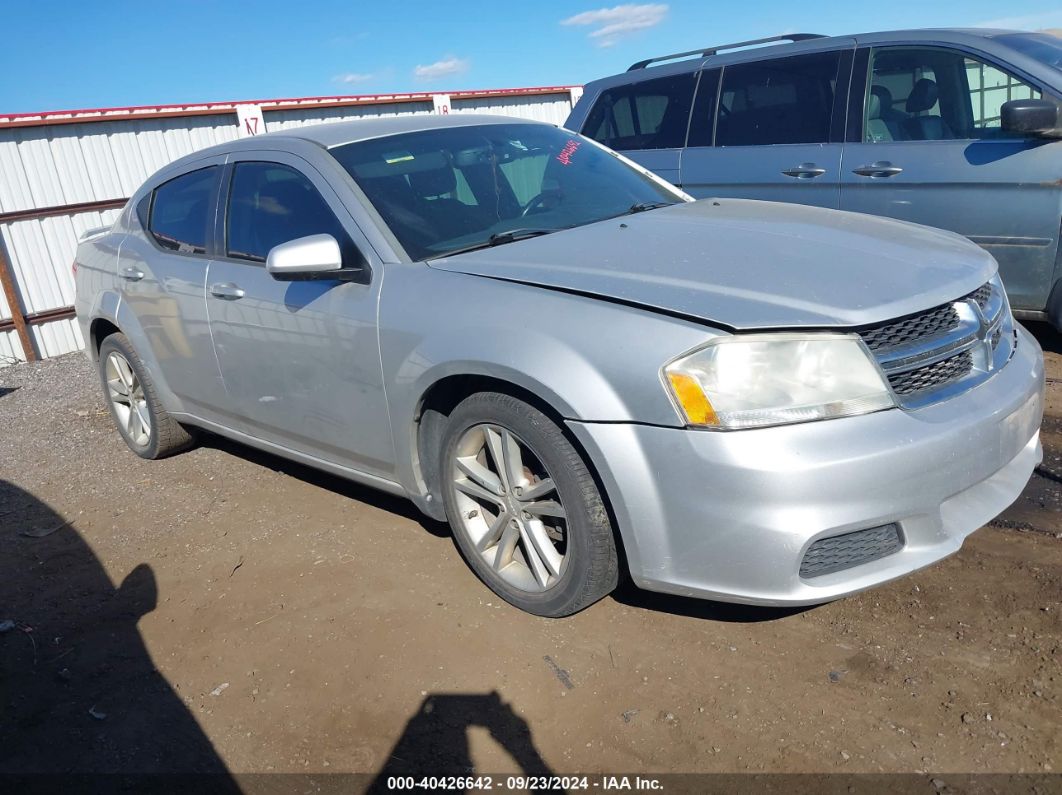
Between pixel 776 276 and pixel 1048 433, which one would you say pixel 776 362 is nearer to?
pixel 776 276

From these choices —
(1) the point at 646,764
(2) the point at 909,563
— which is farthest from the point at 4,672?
(2) the point at 909,563

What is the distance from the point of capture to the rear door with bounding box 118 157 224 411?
161 inches

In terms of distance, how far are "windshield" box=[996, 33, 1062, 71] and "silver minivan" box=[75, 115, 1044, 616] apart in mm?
2498

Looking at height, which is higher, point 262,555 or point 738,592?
point 738,592

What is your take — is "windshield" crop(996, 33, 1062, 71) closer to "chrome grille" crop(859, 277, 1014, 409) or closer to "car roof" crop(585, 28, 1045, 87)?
"car roof" crop(585, 28, 1045, 87)

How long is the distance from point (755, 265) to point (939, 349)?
59 cm

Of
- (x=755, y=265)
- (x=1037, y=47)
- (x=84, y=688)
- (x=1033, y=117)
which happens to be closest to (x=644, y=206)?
(x=755, y=265)

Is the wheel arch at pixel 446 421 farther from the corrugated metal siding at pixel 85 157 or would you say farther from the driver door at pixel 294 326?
the corrugated metal siding at pixel 85 157

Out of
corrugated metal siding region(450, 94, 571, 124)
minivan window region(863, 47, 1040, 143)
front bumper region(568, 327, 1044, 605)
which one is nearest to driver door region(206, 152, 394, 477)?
front bumper region(568, 327, 1044, 605)

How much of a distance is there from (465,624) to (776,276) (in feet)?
5.17

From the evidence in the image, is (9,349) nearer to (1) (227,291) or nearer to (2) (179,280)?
(2) (179,280)

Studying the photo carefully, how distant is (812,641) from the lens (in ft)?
9.13

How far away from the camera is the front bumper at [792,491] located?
2.34 metres

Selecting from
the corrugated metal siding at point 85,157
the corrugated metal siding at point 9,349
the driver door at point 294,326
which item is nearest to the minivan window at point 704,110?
the driver door at point 294,326
